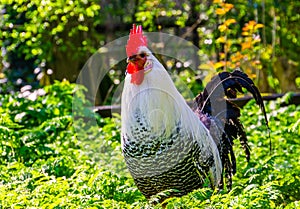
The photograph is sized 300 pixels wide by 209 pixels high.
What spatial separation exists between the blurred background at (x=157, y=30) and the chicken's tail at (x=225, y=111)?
12.9ft

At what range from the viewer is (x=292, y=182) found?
172 inches

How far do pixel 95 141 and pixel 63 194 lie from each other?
210cm

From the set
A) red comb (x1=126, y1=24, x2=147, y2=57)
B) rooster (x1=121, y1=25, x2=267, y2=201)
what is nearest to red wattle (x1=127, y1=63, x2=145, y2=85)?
rooster (x1=121, y1=25, x2=267, y2=201)

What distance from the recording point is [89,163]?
508cm

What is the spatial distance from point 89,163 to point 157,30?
520 cm

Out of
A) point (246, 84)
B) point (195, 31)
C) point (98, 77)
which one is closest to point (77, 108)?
point (246, 84)

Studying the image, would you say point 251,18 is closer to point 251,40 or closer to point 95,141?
point 251,40

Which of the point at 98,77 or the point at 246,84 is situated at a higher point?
the point at 246,84

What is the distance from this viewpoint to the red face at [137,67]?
3926 mm

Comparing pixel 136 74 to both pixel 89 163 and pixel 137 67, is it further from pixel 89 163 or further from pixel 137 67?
pixel 89 163

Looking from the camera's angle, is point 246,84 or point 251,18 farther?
point 251,18

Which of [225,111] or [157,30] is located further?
[157,30]

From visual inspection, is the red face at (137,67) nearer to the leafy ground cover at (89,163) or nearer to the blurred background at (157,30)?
the leafy ground cover at (89,163)

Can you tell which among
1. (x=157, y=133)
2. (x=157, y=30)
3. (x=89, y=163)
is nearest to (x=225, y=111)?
(x=157, y=133)
